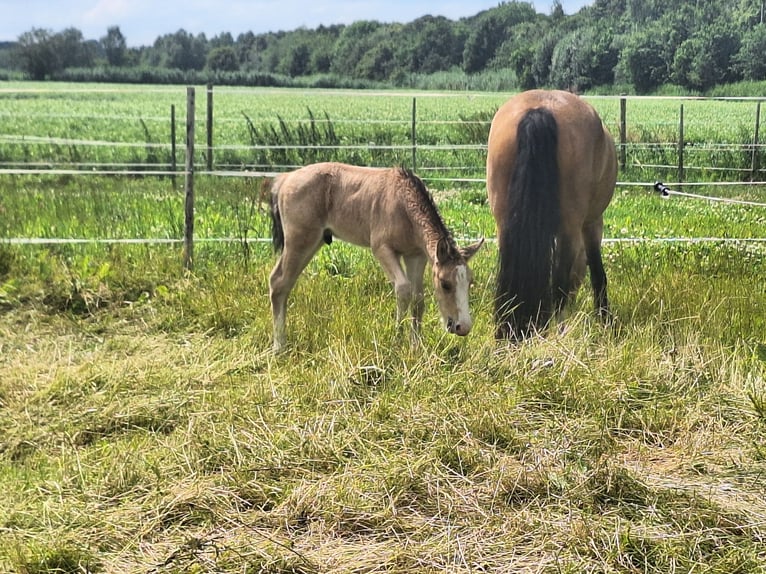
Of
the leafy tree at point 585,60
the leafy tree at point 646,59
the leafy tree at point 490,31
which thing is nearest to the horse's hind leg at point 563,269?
the leafy tree at point 585,60

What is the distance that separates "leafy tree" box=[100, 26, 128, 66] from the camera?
208ft

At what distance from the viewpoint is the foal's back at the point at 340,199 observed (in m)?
5.10

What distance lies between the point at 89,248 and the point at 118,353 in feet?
7.93

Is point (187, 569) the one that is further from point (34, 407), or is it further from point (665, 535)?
point (34, 407)

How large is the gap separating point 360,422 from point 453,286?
104cm

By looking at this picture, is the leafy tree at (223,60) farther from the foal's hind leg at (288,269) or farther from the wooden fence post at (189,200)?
the foal's hind leg at (288,269)

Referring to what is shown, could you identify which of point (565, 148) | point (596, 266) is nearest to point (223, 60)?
Result: point (596, 266)

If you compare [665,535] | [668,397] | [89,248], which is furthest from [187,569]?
[89,248]

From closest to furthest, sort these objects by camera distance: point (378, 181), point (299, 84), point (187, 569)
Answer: point (187, 569) < point (378, 181) < point (299, 84)

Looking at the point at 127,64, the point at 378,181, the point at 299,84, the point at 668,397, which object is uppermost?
the point at 127,64

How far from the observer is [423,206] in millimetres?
4816

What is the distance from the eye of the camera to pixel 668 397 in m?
4.01

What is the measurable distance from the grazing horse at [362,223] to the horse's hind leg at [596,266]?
144 centimetres

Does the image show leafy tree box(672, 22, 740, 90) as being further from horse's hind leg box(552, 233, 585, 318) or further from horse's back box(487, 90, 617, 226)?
horse's hind leg box(552, 233, 585, 318)
